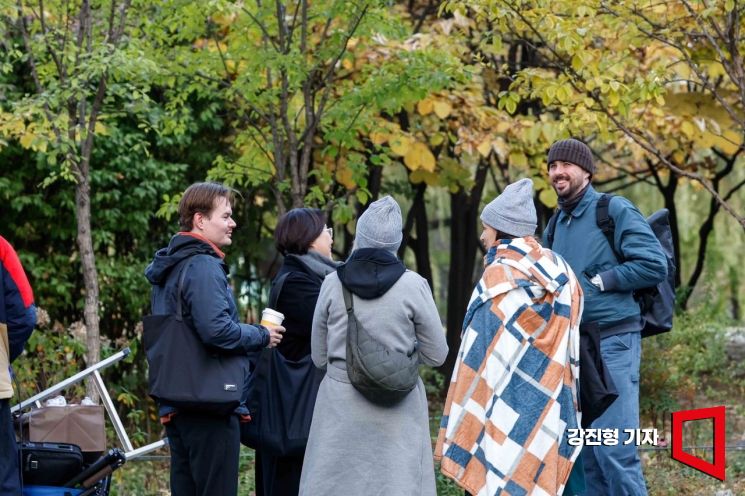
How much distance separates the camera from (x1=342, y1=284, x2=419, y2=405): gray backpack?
16.0ft

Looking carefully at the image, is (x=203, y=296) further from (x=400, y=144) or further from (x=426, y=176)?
(x=426, y=176)

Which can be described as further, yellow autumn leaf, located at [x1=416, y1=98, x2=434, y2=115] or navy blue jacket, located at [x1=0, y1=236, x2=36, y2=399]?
yellow autumn leaf, located at [x1=416, y1=98, x2=434, y2=115]

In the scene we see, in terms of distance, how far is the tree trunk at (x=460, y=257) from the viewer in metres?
13.4

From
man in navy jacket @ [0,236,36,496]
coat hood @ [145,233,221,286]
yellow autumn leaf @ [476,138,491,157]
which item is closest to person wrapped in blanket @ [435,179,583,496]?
coat hood @ [145,233,221,286]

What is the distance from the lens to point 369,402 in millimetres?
5020

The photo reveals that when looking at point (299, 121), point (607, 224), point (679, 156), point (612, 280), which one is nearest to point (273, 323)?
point (612, 280)

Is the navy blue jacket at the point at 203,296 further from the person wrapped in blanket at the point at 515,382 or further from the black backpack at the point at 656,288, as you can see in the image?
the black backpack at the point at 656,288

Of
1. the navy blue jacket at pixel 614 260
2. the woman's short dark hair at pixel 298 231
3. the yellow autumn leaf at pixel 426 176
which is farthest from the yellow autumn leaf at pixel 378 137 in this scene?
the woman's short dark hair at pixel 298 231

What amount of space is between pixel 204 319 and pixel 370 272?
79 cm

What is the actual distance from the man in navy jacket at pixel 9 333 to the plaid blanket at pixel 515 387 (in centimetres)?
205

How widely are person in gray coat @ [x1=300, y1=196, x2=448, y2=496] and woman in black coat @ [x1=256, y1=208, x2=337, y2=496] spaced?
542mm

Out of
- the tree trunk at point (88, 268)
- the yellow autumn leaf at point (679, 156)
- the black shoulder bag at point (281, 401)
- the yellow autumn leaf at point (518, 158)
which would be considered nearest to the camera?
the black shoulder bag at point (281, 401)

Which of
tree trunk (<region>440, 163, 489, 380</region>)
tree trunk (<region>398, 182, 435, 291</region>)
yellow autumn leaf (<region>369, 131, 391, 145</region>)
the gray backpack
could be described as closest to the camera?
the gray backpack

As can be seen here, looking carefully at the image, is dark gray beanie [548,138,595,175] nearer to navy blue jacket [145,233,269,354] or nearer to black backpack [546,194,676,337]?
black backpack [546,194,676,337]
